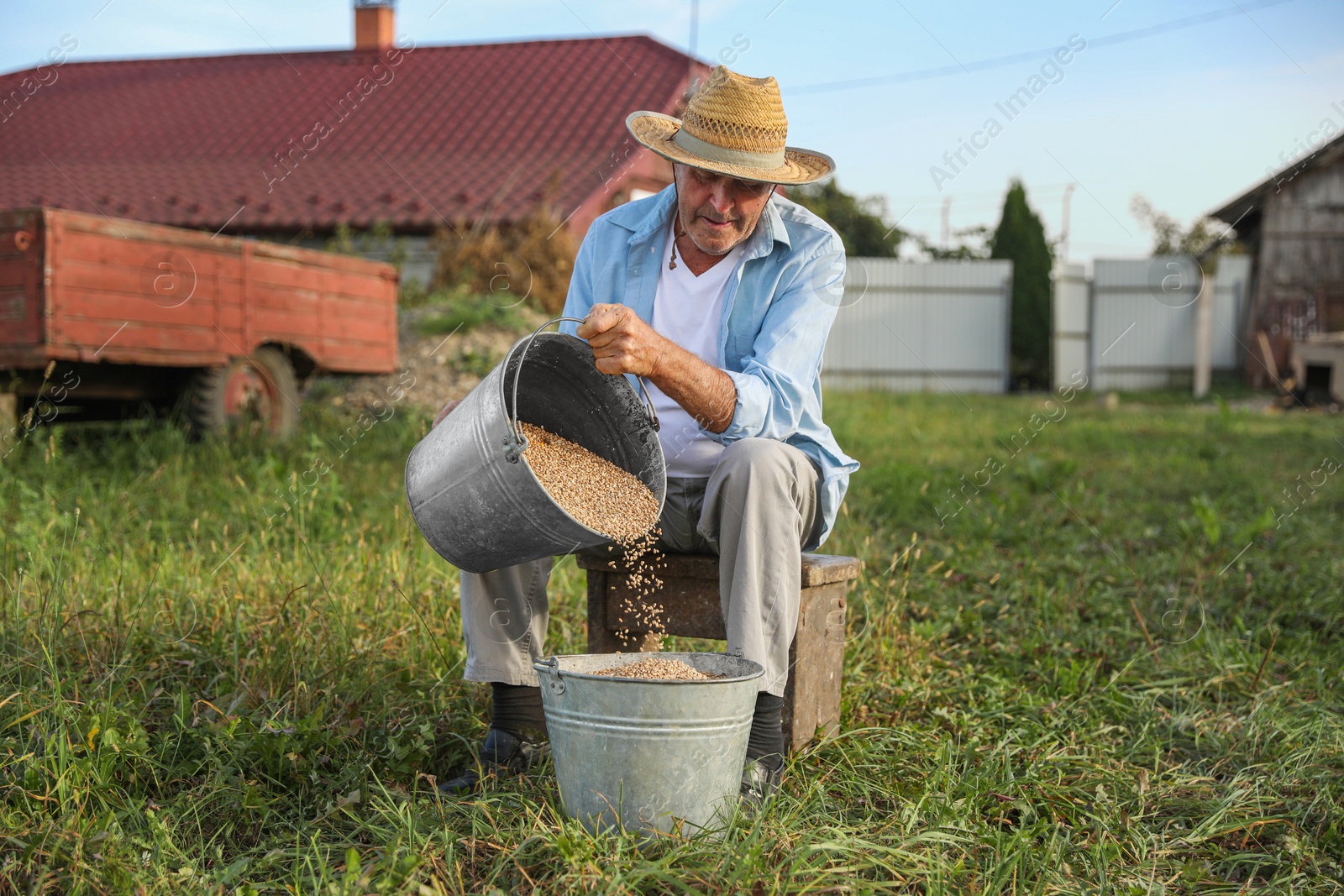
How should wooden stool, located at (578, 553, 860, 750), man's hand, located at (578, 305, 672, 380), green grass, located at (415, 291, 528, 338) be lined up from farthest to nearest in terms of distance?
green grass, located at (415, 291, 528, 338) → wooden stool, located at (578, 553, 860, 750) → man's hand, located at (578, 305, 672, 380)

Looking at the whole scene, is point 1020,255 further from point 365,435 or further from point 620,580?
point 620,580

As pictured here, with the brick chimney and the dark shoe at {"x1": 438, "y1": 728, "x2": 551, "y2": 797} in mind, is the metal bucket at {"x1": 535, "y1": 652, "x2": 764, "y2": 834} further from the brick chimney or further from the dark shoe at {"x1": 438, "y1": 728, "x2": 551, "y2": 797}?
the brick chimney

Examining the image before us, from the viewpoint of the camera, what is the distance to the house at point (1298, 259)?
1625cm

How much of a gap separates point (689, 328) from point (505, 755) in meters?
1.05

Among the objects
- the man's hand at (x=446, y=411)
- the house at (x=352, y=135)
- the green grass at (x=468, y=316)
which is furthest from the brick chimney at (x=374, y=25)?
the man's hand at (x=446, y=411)

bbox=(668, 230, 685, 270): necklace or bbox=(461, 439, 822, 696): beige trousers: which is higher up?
bbox=(668, 230, 685, 270): necklace

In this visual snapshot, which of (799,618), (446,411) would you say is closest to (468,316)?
(446,411)

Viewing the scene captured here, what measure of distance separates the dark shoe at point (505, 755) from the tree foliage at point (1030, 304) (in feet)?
49.0

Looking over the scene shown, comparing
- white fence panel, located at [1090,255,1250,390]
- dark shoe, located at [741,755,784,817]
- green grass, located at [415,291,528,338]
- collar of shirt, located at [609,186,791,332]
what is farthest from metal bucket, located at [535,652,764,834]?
white fence panel, located at [1090,255,1250,390]

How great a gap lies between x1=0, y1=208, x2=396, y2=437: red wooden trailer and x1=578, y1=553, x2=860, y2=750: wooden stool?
3.51 m

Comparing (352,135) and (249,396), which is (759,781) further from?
(352,135)

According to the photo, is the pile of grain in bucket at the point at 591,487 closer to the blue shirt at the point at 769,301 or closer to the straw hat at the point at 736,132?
the blue shirt at the point at 769,301

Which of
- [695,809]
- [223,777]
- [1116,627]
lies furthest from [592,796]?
[1116,627]

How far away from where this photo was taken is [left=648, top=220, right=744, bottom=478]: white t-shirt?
8.71 feet
